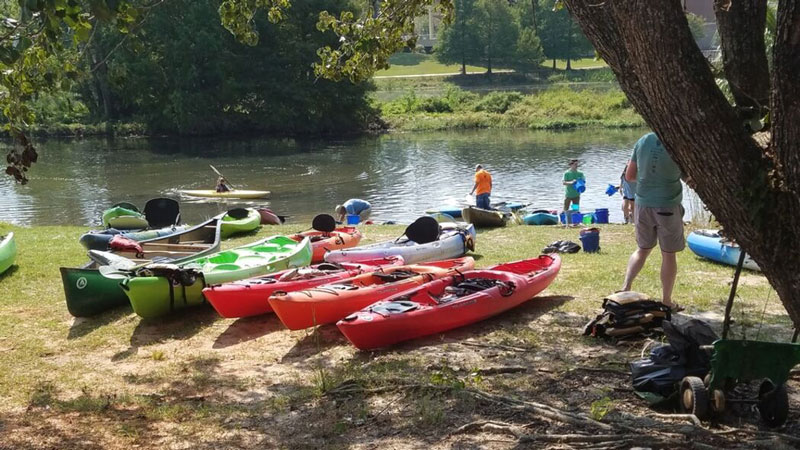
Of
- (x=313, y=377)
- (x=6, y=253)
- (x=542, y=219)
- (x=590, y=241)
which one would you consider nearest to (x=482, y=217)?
(x=542, y=219)

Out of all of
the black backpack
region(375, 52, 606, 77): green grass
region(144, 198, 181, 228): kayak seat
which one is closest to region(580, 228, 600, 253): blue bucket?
the black backpack

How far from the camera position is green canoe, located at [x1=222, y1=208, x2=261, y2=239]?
14.2m

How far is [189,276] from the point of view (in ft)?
26.2

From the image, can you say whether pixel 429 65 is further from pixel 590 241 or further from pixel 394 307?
pixel 394 307

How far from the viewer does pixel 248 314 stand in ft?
24.9

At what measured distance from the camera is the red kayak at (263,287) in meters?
7.42

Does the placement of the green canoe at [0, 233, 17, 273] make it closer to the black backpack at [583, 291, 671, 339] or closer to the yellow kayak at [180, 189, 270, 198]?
the black backpack at [583, 291, 671, 339]

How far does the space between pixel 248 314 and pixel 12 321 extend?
2.56 m

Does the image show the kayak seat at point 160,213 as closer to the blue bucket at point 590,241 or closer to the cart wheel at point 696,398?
the blue bucket at point 590,241

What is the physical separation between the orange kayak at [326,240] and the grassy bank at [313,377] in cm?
294

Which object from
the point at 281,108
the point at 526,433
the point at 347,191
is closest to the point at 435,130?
the point at 281,108

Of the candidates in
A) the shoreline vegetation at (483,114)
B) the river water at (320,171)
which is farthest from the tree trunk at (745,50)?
the shoreline vegetation at (483,114)

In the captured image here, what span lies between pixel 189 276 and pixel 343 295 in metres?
1.79

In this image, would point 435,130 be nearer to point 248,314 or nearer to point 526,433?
point 248,314
